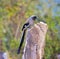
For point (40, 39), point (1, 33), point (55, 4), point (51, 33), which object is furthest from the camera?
point (1, 33)

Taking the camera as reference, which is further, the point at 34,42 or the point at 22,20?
the point at 22,20

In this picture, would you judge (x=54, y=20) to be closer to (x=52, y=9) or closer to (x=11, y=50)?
(x=52, y=9)

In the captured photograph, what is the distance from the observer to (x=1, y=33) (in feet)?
16.4

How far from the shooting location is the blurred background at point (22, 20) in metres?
4.35

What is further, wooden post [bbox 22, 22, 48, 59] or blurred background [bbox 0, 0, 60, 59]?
blurred background [bbox 0, 0, 60, 59]

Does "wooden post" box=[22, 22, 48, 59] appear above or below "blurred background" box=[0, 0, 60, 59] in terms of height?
above

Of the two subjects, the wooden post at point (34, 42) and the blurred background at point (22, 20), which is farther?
the blurred background at point (22, 20)

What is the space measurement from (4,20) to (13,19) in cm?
23

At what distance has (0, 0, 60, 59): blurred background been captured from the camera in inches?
171

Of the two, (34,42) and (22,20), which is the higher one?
(34,42)

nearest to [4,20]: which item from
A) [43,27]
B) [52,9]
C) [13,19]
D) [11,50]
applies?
[13,19]

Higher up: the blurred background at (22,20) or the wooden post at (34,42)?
the wooden post at (34,42)

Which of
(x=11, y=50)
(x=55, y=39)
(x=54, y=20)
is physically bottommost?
(x=11, y=50)

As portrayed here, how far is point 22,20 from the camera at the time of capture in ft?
16.6
